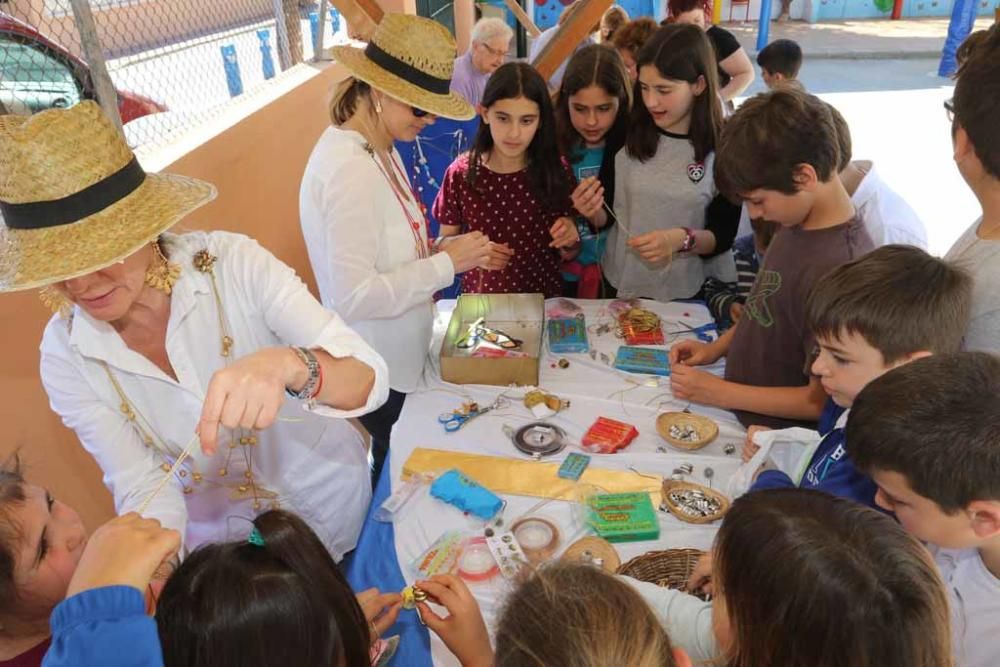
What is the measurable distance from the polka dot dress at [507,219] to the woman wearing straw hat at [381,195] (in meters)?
0.51

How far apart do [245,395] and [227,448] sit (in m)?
0.51

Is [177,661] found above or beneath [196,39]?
beneath

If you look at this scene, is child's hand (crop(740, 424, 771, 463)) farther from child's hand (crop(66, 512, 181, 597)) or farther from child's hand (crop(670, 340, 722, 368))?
child's hand (crop(66, 512, 181, 597))

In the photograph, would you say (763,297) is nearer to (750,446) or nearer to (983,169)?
(750,446)

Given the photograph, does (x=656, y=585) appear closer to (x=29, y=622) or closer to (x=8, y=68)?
(x=29, y=622)

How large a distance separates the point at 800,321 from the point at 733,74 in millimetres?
3646

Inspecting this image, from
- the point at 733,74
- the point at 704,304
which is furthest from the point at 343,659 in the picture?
the point at 733,74

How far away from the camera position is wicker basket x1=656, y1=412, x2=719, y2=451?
1.74 metres

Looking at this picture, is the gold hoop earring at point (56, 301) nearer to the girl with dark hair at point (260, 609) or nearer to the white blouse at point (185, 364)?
the white blouse at point (185, 364)

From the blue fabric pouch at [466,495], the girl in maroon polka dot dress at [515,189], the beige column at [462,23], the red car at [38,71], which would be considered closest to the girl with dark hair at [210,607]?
the blue fabric pouch at [466,495]

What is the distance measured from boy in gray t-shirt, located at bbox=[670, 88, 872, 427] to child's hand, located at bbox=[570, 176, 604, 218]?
63 cm

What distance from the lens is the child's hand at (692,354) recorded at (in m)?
2.10

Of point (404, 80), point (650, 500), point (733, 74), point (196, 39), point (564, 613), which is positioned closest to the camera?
point (564, 613)

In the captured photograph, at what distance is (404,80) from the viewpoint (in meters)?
1.87
